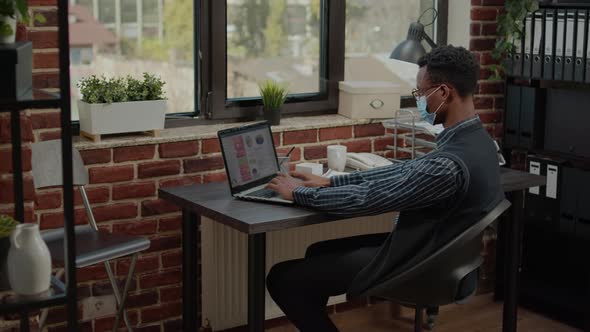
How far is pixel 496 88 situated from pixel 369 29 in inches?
27.4

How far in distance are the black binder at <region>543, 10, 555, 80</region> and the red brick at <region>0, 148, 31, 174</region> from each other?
2.27m

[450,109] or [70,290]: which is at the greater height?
[450,109]

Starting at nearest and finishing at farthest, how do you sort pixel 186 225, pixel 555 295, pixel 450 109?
1. pixel 450 109
2. pixel 186 225
3. pixel 555 295

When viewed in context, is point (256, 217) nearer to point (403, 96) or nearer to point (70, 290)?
point (70, 290)

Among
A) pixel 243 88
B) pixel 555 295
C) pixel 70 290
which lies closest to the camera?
pixel 70 290

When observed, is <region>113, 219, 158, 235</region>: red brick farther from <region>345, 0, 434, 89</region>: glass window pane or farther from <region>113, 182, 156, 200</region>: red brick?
<region>345, 0, 434, 89</region>: glass window pane

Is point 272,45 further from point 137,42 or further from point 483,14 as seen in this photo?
point 483,14

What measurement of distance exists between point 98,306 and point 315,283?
0.94 metres

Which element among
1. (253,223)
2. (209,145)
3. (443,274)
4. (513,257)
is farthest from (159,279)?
(513,257)

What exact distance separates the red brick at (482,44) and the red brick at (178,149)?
1448 mm

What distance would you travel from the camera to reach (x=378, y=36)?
14.0 ft

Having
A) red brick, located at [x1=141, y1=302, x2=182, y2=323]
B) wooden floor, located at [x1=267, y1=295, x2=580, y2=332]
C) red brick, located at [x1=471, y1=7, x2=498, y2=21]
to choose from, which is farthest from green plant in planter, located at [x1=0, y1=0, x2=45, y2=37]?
red brick, located at [x1=471, y1=7, x2=498, y2=21]

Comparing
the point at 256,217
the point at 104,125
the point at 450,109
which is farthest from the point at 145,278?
the point at 450,109

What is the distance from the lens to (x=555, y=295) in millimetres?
4211
